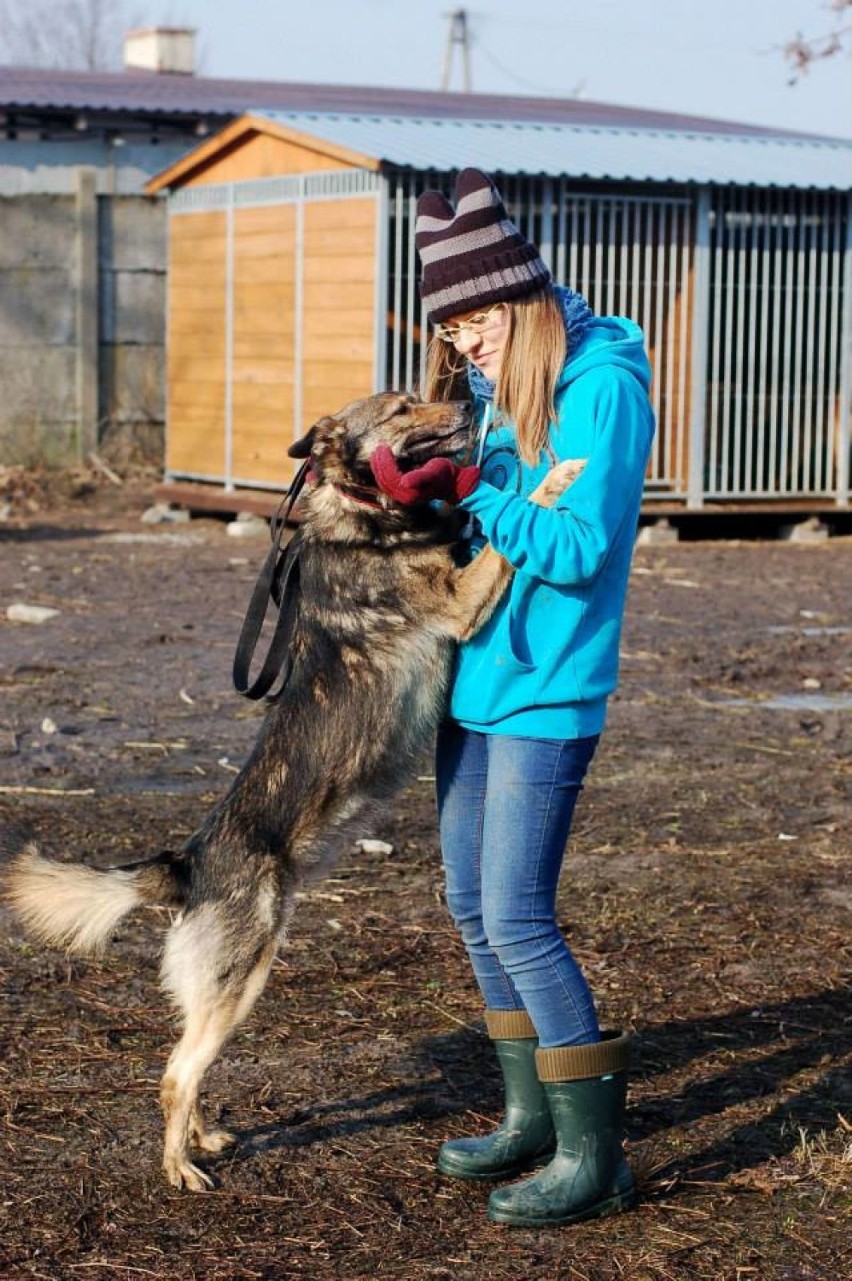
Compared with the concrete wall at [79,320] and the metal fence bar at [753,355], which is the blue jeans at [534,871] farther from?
the concrete wall at [79,320]

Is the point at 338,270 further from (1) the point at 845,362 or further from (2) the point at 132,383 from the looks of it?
(1) the point at 845,362

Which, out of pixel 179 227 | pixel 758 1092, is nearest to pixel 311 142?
pixel 179 227

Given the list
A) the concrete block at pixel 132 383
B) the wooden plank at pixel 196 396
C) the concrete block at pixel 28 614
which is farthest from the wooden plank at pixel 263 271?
the concrete block at pixel 28 614

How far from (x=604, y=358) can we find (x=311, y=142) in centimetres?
1115

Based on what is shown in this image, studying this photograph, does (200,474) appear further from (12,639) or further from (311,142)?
(12,639)

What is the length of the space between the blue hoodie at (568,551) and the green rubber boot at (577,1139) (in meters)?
0.66

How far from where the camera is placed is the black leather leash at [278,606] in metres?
3.94

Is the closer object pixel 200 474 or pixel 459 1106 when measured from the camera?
pixel 459 1106

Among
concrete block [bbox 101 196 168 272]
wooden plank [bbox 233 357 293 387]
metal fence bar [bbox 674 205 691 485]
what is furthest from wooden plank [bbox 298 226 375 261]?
concrete block [bbox 101 196 168 272]

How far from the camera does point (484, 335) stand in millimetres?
3535

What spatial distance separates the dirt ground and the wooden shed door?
5508 mm

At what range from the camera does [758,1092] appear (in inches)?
172

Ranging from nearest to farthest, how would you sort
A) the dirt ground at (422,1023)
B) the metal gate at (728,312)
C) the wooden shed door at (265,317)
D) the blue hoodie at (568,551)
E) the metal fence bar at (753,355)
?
the blue hoodie at (568,551), the dirt ground at (422,1023), the wooden shed door at (265,317), the metal gate at (728,312), the metal fence bar at (753,355)

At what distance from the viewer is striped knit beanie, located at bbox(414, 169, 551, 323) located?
3.46 meters
